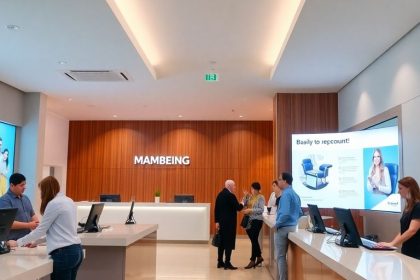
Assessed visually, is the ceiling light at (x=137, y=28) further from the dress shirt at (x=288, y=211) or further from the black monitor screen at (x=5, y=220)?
the dress shirt at (x=288, y=211)

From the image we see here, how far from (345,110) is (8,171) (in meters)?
7.24

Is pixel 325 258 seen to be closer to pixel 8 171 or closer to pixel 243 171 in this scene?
pixel 8 171

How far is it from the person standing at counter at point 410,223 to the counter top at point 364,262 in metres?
0.52

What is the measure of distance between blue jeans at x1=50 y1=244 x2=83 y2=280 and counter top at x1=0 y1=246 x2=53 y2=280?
0.25 ft

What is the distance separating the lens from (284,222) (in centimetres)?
574

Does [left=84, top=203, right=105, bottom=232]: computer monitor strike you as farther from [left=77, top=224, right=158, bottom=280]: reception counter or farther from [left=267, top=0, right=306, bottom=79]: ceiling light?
[left=267, top=0, right=306, bottom=79]: ceiling light

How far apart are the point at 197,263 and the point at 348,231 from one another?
5.36 metres

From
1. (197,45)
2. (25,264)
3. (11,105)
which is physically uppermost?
(197,45)

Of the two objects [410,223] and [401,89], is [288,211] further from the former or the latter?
[401,89]

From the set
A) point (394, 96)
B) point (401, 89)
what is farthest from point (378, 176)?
point (401, 89)

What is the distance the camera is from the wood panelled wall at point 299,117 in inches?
364

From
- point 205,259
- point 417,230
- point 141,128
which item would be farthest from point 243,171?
point 417,230

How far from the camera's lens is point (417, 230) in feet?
13.7

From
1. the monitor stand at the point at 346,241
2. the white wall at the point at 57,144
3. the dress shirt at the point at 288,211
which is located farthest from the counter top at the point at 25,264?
the white wall at the point at 57,144
